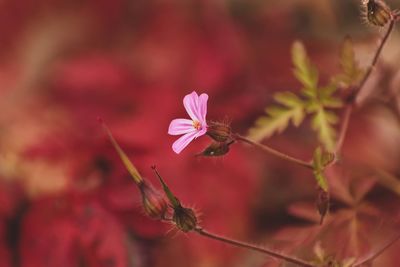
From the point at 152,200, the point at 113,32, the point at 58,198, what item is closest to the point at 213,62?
the point at 113,32

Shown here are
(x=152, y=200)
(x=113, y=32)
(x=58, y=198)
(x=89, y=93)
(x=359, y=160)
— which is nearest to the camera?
(x=152, y=200)

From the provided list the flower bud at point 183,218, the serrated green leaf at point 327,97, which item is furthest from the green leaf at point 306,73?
the flower bud at point 183,218

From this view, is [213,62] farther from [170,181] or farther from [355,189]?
[355,189]

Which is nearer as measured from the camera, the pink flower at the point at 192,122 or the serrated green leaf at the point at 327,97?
the pink flower at the point at 192,122

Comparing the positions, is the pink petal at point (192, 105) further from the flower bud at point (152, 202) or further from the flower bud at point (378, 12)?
the flower bud at point (378, 12)

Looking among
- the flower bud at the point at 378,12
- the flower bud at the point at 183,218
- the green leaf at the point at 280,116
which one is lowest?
the flower bud at the point at 183,218

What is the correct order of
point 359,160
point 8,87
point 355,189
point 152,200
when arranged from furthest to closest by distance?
point 8,87
point 359,160
point 355,189
point 152,200

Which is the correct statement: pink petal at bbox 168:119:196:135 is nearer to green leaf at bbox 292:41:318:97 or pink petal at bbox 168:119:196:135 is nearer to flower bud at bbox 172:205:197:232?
flower bud at bbox 172:205:197:232
